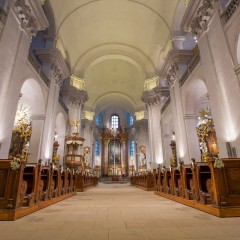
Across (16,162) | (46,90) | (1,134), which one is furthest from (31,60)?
(16,162)

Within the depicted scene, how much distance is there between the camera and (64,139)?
50.5 ft

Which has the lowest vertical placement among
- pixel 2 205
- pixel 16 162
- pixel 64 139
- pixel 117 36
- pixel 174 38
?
pixel 2 205

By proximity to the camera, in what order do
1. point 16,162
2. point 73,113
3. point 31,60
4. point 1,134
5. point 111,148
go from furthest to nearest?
point 111,148
point 73,113
point 31,60
point 1,134
point 16,162

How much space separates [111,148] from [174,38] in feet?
68.2

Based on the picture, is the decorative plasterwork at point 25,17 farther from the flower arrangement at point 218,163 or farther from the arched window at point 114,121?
the arched window at point 114,121

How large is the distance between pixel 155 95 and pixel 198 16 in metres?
9.28

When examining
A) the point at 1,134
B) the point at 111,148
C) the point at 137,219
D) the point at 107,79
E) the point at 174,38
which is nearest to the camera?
the point at 137,219

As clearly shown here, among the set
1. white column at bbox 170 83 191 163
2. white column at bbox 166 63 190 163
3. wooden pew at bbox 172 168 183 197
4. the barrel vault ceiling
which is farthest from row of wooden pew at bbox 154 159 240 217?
the barrel vault ceiling

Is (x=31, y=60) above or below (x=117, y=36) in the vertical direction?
below

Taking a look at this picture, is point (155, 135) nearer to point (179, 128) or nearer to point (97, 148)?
point (179, 128)

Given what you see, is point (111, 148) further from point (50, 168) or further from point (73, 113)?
point (50, 168)

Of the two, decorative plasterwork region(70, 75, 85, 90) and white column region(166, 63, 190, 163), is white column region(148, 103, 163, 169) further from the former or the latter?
decorative plasterwork region(70, 75, 85, 90)

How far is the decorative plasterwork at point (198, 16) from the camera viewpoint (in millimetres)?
7605

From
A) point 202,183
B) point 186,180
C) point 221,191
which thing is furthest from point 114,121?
point 221,191
